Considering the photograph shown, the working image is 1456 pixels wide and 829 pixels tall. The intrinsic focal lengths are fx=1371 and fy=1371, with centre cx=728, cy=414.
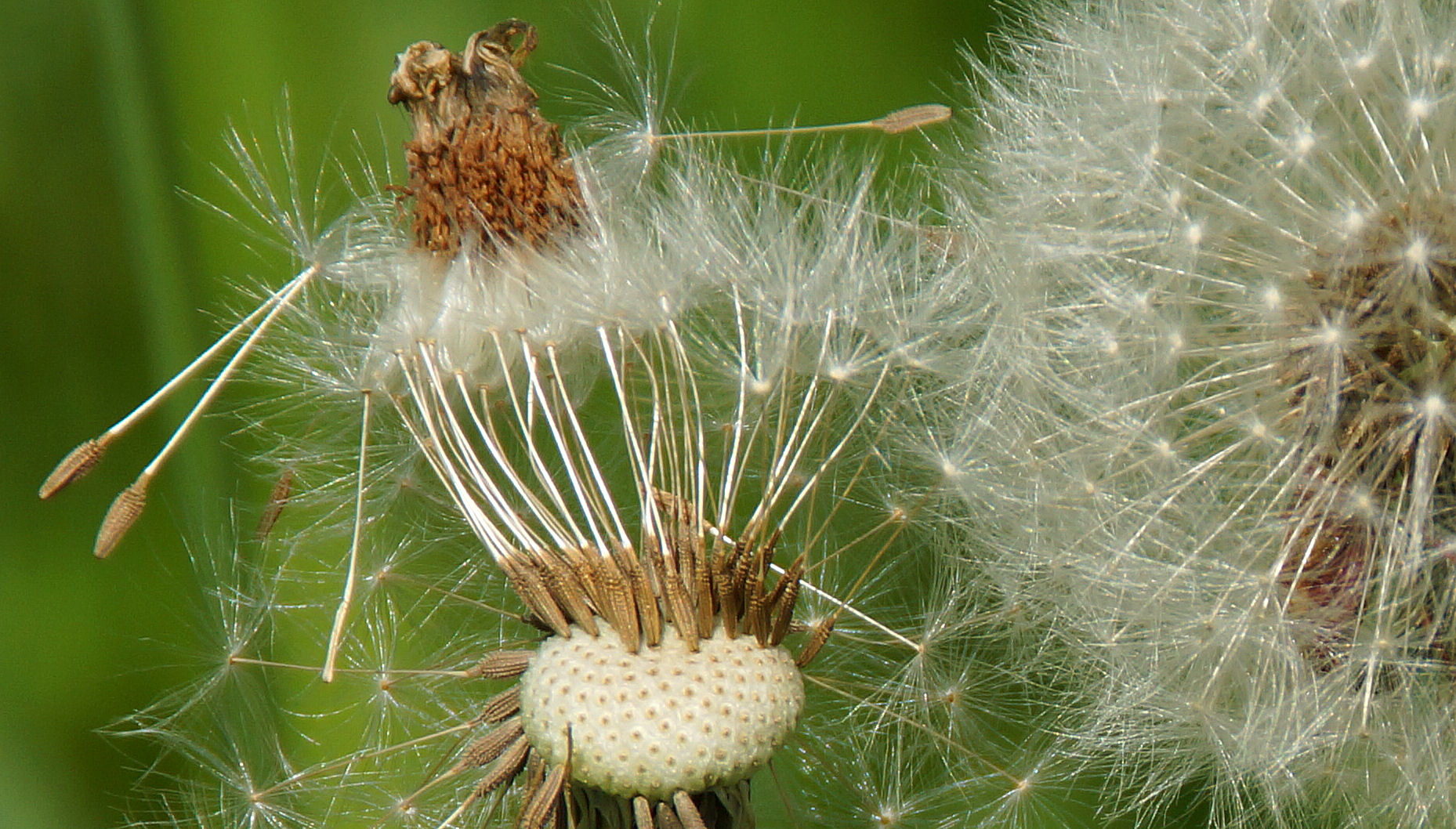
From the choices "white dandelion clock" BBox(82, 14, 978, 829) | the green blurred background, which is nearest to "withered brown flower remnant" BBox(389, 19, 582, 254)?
"white dandelion clock" BBox(82, 14, 978, 829)

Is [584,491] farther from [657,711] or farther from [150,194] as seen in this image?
[150,194]

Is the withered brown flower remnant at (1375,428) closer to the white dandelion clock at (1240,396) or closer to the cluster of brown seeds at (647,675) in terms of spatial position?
the white dandelion clock at (1240,396)

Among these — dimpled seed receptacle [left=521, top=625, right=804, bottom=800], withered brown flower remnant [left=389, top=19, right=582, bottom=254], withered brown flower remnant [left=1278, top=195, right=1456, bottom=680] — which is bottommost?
dimpled seed receptacle [left=521, top=625, right=804, bottom=800]

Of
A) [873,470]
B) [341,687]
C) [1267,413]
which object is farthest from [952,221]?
[341,687]

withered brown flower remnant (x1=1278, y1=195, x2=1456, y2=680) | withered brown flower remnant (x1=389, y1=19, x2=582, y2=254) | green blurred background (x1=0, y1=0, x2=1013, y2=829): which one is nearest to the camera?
withered brown flower remnant (x1=1278, y1=195, x2=1456, y2=680)

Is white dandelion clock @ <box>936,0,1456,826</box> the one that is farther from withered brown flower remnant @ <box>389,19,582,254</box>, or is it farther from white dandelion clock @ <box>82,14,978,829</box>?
withered brown flower remnant @ <box>389,19,582,254</box>
